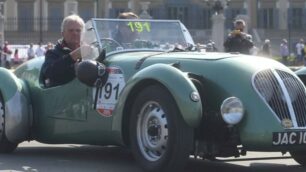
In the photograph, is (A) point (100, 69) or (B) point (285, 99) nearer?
(B) point (285, 99)

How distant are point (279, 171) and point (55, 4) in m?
71.9

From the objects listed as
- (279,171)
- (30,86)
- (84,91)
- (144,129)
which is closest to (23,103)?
(30,86)

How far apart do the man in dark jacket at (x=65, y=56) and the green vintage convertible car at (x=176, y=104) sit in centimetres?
14

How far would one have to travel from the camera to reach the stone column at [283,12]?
77625mm

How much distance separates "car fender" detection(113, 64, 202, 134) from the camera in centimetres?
612

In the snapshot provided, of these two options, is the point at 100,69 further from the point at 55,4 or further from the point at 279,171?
the point at 55,4

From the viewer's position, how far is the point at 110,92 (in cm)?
720

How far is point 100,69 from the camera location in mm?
7238

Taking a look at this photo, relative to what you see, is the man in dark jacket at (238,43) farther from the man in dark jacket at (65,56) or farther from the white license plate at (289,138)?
the white license plate at (289,138)

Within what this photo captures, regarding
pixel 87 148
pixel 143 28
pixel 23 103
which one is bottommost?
pixel 87 148

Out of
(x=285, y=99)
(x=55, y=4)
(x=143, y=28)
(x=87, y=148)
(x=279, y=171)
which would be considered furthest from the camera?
(x=55, y=4)

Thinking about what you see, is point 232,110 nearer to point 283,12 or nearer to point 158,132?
point 158,132

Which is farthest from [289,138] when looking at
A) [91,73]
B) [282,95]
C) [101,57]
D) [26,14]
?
[26,14]

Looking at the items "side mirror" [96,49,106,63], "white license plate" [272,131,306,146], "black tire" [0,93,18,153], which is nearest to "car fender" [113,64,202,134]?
"white license plate" [272,131,306,146]
